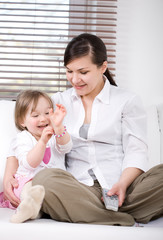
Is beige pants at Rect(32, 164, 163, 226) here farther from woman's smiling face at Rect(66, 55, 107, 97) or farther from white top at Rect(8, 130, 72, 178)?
woman's smiling face at Rect(66, 55, 107, 97)

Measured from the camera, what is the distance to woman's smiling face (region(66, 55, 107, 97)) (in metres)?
1.63

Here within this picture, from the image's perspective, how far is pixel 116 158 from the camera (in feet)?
5.41

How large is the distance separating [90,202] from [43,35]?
185 cm

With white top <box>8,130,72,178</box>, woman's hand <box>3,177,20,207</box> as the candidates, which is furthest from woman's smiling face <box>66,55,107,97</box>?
woman's hand <box>3,177,20,207</box>

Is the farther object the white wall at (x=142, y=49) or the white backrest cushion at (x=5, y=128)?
the white wall at (x=142, y=49)

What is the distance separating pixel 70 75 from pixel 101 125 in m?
0.30

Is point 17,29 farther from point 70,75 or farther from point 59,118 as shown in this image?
point 59,118

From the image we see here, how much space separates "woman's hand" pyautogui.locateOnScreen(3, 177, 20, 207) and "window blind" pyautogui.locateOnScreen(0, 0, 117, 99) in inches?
50.8

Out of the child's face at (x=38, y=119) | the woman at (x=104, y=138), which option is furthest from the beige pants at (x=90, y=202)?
Answer: the child's face at (x=38, y=119)

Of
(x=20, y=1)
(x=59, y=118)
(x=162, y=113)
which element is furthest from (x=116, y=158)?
(x=20, y=1)

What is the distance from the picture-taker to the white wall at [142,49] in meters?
2.75

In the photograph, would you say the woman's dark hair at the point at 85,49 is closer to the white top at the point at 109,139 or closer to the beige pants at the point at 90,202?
the white top at the point at 109,139

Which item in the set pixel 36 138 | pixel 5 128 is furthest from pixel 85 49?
pixel 5 128

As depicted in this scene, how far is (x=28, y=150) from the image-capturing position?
1.55 meters
